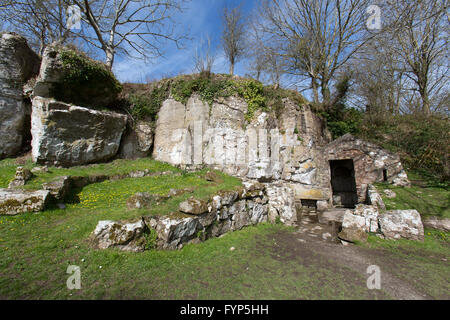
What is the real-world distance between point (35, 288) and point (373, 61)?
Result: 20.3 metres

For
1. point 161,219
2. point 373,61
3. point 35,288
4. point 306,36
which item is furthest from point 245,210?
point 373,61

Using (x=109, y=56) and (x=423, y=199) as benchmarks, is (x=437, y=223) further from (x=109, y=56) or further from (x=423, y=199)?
(x=109, y=56)

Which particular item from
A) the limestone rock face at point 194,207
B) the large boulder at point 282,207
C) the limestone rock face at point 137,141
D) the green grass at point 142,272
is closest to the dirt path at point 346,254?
the green grass at point 142,272

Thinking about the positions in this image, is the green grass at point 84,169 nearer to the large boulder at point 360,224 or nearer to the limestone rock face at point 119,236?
the limestone rock face at point 119,236

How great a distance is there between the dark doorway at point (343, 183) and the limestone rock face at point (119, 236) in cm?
1241

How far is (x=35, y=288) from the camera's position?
2.70 meters

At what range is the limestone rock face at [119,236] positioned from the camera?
12.5ft

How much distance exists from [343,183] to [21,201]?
15.6m

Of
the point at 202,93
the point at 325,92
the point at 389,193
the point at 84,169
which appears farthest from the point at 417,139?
the point at 84,169

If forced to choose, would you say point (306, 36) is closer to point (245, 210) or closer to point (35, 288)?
point (245, 210)

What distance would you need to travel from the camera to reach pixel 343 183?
12.6m

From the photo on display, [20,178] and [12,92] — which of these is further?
[12,92]

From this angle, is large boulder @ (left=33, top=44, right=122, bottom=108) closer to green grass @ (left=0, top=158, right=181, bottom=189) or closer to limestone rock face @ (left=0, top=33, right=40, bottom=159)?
limestone rock face @ (left=0, top=33, right=40, bottom=159)

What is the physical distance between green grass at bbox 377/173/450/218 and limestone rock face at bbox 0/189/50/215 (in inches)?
428
